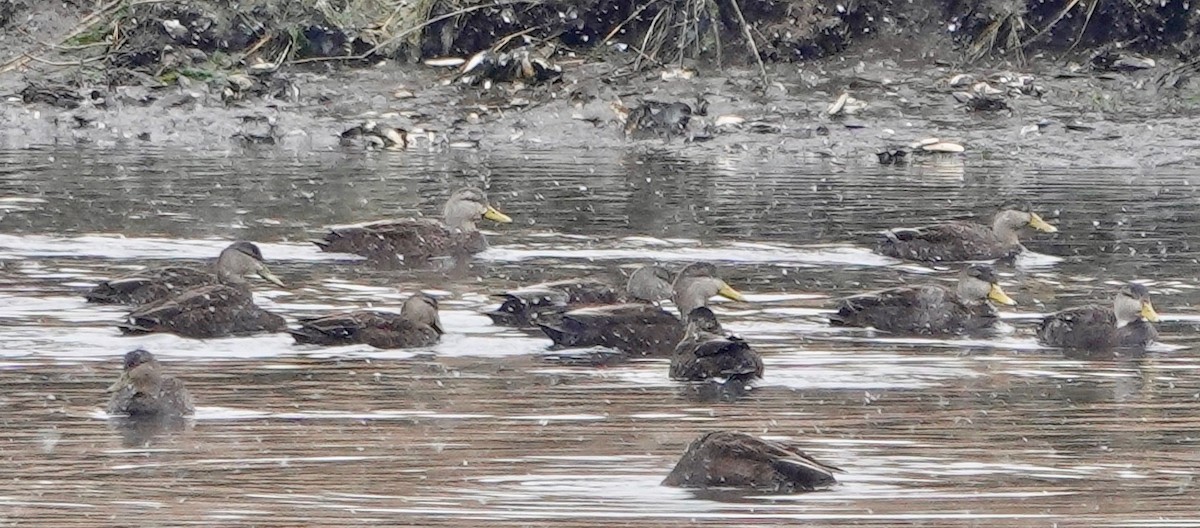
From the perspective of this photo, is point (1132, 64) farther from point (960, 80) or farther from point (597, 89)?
point (597, 89)

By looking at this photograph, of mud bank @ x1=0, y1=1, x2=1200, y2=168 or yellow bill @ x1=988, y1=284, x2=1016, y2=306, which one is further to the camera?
mud bank @ x1=0, y1=1, x2=1200, y2=168

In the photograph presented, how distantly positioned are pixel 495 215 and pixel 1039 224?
3839 mm

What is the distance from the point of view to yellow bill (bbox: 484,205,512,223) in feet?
57.1

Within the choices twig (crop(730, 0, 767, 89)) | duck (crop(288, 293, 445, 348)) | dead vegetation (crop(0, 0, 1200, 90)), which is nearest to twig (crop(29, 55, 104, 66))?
dead vegetation (crop(0, 0, 1200, 90))

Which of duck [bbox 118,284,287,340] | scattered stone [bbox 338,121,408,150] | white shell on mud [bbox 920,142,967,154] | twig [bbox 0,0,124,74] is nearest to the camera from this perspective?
duck [bbox 118,284,287,340]

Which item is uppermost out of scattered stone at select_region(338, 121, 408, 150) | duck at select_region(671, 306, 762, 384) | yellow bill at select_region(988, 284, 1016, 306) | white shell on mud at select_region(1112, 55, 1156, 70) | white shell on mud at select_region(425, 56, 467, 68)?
duck at select_region(671, 306, 762, 384)

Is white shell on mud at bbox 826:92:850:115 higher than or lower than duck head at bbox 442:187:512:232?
lower

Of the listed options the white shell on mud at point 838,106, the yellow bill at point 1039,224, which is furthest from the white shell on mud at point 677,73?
the yellow bill at point 1039,224

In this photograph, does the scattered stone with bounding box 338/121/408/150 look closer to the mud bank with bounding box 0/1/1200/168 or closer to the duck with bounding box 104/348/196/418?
the mud bank with bounding box 0/1/1200/168

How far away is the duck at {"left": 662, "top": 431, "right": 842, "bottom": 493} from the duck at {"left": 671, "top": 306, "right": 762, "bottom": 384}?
2.41 metres

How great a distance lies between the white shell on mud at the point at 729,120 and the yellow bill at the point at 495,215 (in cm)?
652

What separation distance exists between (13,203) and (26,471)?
31.7 ft

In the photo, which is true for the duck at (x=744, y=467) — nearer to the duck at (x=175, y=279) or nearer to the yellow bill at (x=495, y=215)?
the duck at (x=175, y=279)

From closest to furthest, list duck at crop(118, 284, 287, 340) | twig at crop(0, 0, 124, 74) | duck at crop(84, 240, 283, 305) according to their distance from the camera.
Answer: duck at crop(118, 284, 287, 340) → duck at crop(84, 240, 283, 305) → twig at crop(0, 0, 124, 74)
